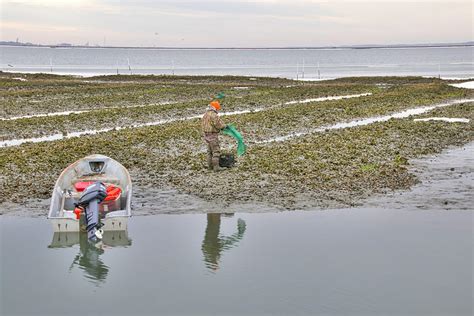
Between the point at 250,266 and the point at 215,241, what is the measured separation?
1837 millimetres

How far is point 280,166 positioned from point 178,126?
35.4ft

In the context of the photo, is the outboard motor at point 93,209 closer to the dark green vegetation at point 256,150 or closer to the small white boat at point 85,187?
the small white boat at point 85,187

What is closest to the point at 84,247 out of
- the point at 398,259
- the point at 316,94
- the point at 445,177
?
the point at 398,259

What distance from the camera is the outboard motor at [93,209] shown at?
12758 millimetres

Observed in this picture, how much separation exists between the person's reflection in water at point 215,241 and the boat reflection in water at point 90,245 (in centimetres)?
166

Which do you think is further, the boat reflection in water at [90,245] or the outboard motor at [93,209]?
the outboard motor at [93,209]

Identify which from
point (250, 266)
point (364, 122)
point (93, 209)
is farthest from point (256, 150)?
point (250, 266)

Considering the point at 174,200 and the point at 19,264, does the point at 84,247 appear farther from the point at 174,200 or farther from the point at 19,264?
the point at 174,200

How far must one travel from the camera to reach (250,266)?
462 inches

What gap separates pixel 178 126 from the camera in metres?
29.7

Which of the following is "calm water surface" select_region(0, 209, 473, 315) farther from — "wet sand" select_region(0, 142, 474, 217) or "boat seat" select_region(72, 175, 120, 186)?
"boat seat" select_region(72, 175, 120, 186)

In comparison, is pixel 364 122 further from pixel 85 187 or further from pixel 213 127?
pixel 85 187

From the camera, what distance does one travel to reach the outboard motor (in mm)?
12758

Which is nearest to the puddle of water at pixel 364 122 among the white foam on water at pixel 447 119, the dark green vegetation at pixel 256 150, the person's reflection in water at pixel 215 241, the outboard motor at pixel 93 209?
the dark green vegetation at pixel 256 150
